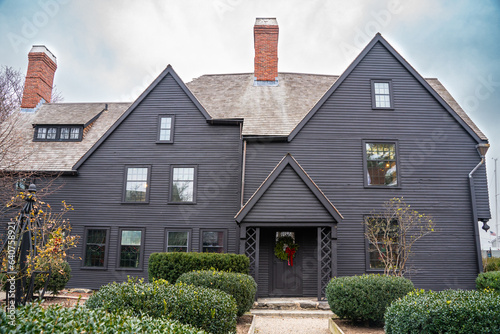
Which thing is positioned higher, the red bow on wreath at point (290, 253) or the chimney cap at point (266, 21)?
the chimney cap at point (266, 21)

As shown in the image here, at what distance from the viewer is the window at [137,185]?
16.8 metres

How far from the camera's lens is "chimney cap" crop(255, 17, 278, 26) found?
64.0ft

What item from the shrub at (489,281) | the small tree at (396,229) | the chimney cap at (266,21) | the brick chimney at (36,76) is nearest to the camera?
the shrub at (489,281)

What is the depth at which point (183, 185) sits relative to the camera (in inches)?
656

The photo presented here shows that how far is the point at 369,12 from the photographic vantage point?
17.0 metres

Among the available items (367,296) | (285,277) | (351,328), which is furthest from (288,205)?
(351,328)

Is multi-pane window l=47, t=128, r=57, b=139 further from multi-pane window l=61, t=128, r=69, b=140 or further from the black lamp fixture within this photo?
the black lamp fixture

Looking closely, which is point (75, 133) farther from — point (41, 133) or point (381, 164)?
point (381, 164)

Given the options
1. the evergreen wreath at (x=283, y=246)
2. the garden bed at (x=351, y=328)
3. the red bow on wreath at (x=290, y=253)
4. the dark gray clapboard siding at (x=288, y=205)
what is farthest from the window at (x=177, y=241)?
the garden bed at (x=351, y=328)

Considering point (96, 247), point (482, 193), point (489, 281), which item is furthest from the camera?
point (96, 247)

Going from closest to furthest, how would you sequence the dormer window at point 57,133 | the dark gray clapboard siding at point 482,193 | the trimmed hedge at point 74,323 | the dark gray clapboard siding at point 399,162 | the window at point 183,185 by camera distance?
the trimmed hedge at point 74,323, the dark gray clapboard siding at point 399,162, the dark gray clapboard siding at point 482,193, the window at point 183,185, the dormer window at point 57,133

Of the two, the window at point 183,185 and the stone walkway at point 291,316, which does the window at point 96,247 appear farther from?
the stone walkway at point 291,316

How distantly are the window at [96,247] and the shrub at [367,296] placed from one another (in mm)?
10839

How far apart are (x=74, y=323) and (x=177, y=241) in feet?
41.4
